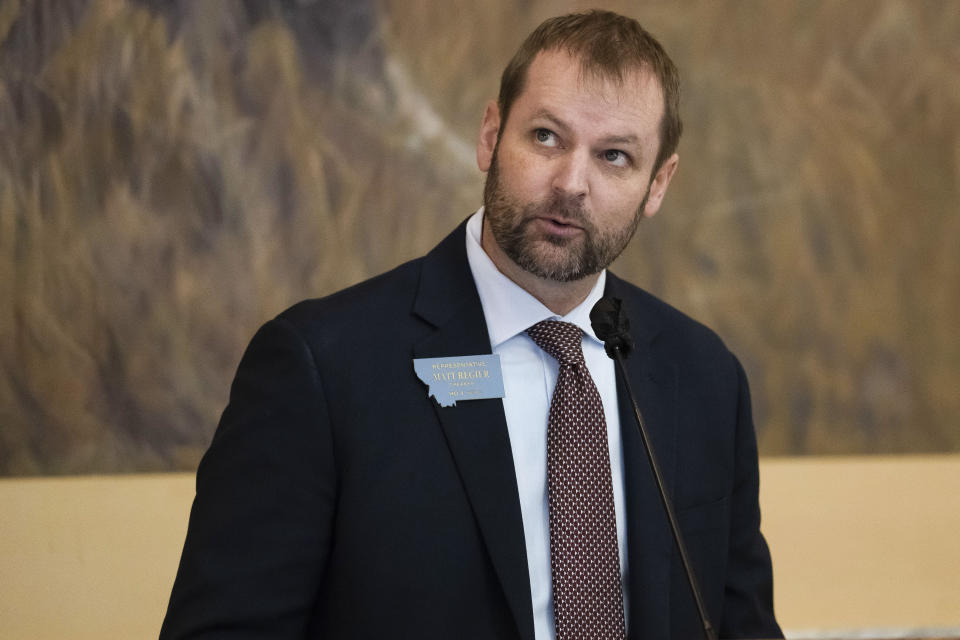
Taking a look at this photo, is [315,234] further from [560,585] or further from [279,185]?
[560,585]

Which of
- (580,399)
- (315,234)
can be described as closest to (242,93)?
(315,234)

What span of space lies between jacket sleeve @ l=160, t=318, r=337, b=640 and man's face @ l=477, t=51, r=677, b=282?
440mm

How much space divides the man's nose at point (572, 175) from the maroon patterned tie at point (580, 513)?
0.92 feet

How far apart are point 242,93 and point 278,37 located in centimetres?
19

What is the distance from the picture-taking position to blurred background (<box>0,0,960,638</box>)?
112 inches

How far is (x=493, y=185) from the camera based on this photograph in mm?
1879

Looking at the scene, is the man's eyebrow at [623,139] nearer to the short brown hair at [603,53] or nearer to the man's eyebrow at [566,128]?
the man's eyebrow at [566,128]

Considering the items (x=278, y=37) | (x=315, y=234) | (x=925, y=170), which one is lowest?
(x=315, y=234)

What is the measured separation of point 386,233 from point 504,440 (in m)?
1.43

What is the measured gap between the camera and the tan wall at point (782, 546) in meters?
2.84

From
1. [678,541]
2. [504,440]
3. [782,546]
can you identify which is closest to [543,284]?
[504,440]

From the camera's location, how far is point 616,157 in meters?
1.88

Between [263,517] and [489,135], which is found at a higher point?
[489,135]

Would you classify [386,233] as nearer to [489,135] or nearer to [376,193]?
[376,193]
